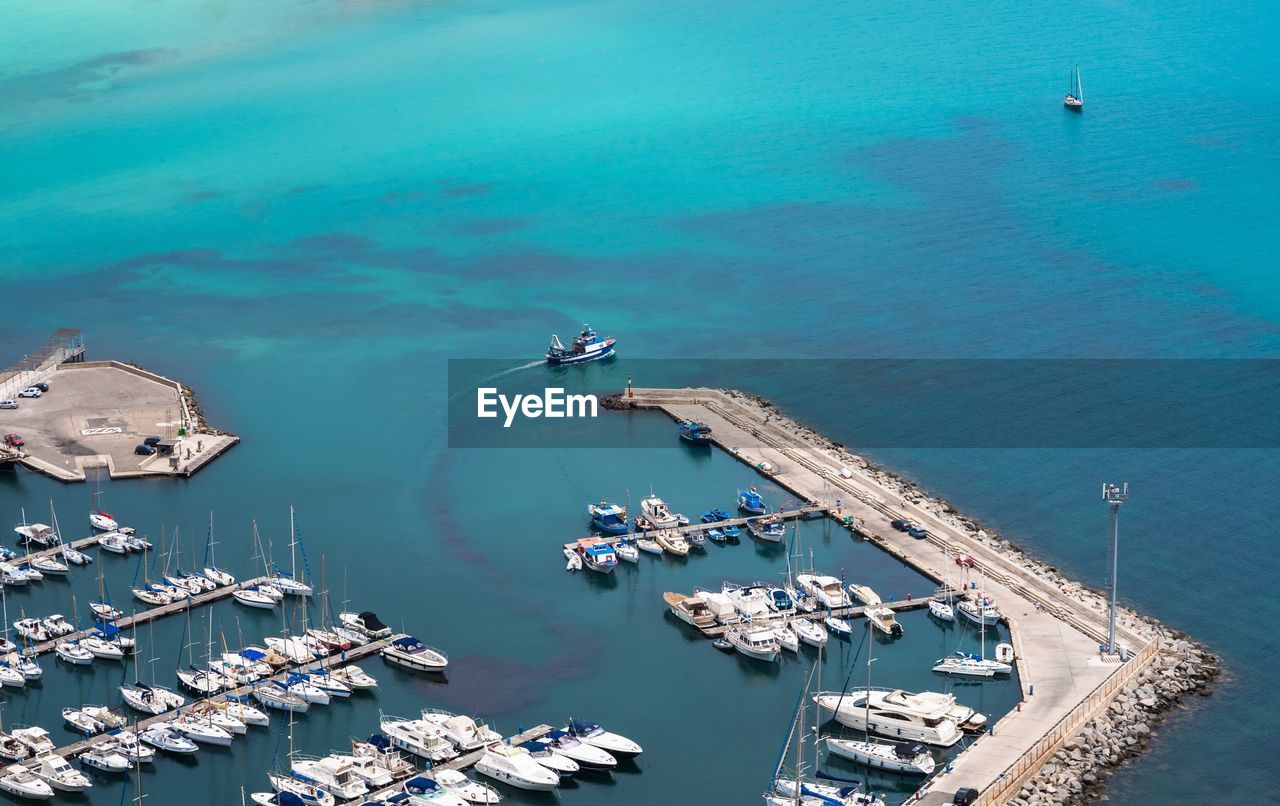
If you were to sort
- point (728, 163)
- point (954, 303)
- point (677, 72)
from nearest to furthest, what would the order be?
point (954, 303) < point (728, 163) < point (677, 72)

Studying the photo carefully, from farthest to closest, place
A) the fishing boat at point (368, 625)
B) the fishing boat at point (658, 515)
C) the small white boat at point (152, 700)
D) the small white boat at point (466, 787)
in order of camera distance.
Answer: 1. the fishing boat at point (658, 515)
2. the fishing boat at point (368, 625)
3. the small white boat at point (152, 700)
4. the small white boat at point (466, 787)

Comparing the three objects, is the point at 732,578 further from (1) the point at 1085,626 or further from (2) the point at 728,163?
(2) the point at 728,163

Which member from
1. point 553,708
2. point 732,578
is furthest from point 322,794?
point 732,578

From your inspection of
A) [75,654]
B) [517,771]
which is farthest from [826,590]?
Answer: [75,654]

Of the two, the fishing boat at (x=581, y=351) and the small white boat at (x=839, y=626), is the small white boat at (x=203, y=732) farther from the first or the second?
A: the fishing boat at (x=581, y=351)

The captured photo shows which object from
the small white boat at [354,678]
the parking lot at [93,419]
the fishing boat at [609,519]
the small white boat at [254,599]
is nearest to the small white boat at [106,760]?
the small white boat at [354,678]
